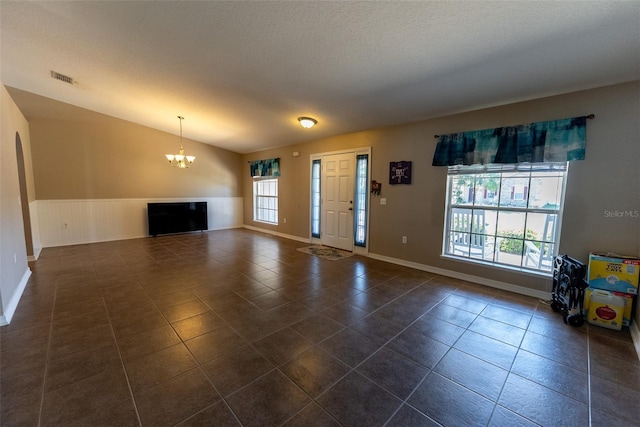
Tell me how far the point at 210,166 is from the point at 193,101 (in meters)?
3.50

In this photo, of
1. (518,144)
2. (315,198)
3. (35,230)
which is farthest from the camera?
(315,198)

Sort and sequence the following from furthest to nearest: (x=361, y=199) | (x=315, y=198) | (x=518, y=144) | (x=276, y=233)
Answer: (x=276, y=233) < (x=315, y=198) < (x=361, y=199) < (x=518, y=144)

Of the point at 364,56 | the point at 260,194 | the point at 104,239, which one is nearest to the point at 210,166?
the point at 260,194

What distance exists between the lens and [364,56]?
2510 millimetres

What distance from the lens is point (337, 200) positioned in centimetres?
543

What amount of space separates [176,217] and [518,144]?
740 centimetres

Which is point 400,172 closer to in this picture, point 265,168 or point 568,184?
point 568,184

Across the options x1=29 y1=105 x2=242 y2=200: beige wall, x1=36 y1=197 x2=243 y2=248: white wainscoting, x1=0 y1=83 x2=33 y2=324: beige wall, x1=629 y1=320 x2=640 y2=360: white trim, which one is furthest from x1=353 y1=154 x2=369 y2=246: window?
x1=36 y1=197 x2=243 y2=248: white wainscoting

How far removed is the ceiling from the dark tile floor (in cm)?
252

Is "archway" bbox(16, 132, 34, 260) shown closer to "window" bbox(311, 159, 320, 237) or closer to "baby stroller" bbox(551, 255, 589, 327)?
"window" bbox(311, 159, 320, 237)

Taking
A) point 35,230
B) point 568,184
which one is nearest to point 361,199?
point 568,184

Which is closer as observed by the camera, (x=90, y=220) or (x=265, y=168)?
(x=90, y=220)

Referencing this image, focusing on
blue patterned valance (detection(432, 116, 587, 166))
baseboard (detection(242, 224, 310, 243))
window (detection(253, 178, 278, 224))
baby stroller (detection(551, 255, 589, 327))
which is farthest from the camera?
window (detection(253, 178, 278, 224))

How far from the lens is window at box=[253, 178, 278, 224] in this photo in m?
7.29
